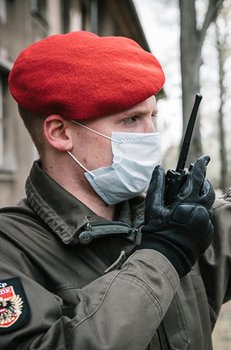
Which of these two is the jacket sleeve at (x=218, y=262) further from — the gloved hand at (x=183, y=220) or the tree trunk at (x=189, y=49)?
the tree trunk at (x=189, y=49)

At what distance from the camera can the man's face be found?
1.91 metres

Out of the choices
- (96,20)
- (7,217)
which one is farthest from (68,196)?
(96,20)

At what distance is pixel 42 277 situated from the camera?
5.64 feet

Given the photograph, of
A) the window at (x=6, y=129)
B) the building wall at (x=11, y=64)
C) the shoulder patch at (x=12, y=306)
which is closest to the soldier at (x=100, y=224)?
the shoulder patch at (x=12, y=306)

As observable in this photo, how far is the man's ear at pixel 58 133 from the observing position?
1.93 m

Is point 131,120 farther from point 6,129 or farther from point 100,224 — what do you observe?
point 6,129

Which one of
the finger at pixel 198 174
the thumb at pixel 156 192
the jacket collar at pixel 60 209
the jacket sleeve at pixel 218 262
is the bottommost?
the jacket sleeve at pixel 218 262

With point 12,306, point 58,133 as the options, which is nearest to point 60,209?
point 58,133

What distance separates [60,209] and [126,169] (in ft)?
0.93

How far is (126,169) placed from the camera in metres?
1.97

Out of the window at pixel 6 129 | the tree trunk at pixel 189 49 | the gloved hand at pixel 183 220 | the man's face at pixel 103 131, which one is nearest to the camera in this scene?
the gloved hand at pixel 183 220

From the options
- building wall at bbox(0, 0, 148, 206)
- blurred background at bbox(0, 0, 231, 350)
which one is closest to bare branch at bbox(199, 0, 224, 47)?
blurred background at bbox(0, 0, 231, 350)

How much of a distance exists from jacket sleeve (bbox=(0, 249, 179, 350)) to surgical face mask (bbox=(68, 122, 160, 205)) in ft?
1.24

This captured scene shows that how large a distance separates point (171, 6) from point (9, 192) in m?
3.93
